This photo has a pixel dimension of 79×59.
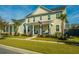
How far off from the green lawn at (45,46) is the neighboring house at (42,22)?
0.68 ft

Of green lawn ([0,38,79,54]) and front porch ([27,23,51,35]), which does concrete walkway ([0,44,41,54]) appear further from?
front porch ([27,23,51,35])

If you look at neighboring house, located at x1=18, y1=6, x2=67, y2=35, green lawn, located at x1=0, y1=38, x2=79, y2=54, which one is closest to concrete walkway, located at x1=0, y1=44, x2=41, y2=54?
green lawn, located at x1=0, y1=38, x2=79, y2=54

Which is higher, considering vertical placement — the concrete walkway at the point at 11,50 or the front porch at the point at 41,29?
the front porch at the point at 41,29

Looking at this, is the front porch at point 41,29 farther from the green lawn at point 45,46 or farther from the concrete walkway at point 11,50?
the concrete walkway at point 11,50

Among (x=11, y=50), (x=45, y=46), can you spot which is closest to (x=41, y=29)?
(x=45, y=46)

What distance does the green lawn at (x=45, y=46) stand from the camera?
507 cm

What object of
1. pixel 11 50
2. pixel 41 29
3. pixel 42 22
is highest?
pixel 42 22

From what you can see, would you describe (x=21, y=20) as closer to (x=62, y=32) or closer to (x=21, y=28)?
(x=21, y=28)

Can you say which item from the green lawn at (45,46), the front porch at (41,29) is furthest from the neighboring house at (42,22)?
the green lawn at (45,46)

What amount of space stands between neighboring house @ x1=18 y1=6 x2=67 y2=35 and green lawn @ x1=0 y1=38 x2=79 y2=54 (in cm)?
21

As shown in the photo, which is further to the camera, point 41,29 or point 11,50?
point 41,29

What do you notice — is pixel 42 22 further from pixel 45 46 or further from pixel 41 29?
pixel 45 46

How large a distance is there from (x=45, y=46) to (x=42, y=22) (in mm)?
465

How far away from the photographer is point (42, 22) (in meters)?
5.23
